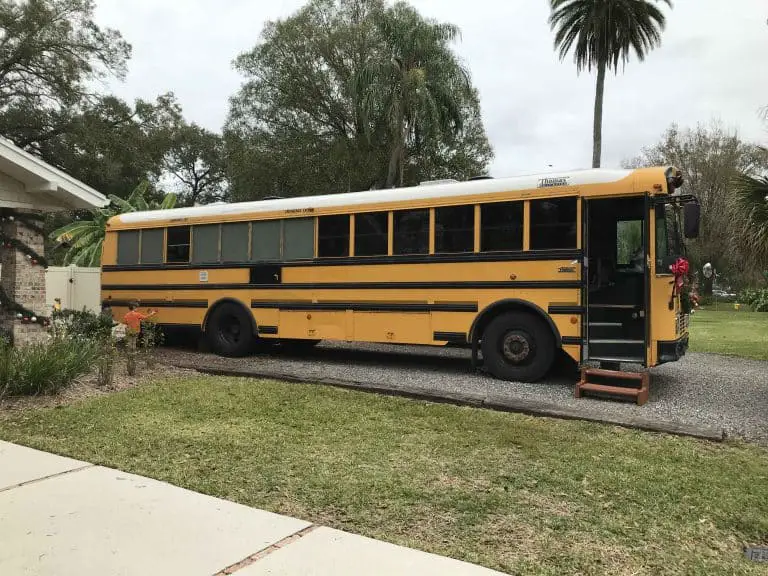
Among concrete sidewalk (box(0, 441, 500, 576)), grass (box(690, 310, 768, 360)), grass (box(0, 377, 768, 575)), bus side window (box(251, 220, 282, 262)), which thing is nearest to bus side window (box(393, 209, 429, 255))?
bus side window (box(251, 220, 282, 262))

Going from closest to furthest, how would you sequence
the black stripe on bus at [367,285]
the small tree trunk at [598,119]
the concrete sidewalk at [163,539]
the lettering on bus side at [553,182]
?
the concrete sidewalk at [163,539]
the lettering on bus side at [553,182]
the black stripe on bus at [367,285]
the small tree trunk at [598,119]

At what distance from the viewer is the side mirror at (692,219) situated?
280 inches

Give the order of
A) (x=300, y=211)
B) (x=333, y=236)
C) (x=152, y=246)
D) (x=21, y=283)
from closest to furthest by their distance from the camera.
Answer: (x=21, y=283) → (x=333, y=236) → (x=300, y=211) → (x=152, y=246)

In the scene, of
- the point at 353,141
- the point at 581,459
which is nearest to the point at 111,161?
the point at 353,141

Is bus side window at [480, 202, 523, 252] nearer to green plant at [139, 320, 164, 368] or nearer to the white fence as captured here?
green plant at [139, 320, 164, 368]

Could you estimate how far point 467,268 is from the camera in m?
8.21

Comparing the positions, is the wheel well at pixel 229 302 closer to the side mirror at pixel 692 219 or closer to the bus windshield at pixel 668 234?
the bus windshield at pixel 668 234

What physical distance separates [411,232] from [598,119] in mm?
15222

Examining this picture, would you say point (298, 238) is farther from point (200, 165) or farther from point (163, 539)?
point (200, 165)

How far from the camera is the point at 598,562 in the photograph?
3139 mm

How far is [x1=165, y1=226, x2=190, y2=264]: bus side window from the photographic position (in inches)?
424

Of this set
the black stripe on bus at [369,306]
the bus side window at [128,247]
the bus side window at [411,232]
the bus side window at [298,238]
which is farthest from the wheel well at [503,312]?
the bus side window at [128,247]

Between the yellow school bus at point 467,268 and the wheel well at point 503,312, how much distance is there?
18 millimetres

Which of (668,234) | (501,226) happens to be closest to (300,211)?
(501,226)
